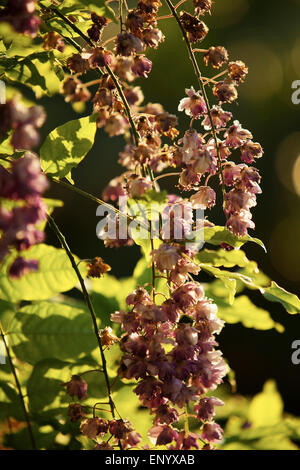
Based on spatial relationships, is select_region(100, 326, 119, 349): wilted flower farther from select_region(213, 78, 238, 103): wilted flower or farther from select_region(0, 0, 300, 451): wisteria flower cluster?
select_region(213, 78, 238, 103): wilted flower

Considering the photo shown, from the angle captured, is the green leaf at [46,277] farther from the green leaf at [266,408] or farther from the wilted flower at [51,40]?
the green leaf at [266,408]

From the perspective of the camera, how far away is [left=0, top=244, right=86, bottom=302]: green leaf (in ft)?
2.19

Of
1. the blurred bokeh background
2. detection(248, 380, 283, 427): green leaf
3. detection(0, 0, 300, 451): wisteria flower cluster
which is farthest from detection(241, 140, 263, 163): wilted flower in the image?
the blurred bokeh background

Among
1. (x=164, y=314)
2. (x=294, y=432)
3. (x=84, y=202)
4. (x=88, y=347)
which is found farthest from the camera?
(x=84, y=202)

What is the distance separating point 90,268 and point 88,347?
14 cm

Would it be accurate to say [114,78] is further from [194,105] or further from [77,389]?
[77,389]

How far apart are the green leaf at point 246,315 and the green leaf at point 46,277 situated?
0.27m

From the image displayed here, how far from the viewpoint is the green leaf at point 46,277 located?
668mm

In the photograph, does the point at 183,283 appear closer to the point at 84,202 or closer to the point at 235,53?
the point at 84,202

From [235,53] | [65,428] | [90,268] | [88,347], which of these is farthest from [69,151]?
[235,53]

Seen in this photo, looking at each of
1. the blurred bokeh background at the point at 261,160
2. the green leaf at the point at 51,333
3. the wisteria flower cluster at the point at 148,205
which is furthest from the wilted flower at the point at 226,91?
the blurred bokeh background at the point at 261,160

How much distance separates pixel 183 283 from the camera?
1.89ft

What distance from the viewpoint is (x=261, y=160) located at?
10.5 ft

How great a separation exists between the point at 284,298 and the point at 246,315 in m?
0.23
